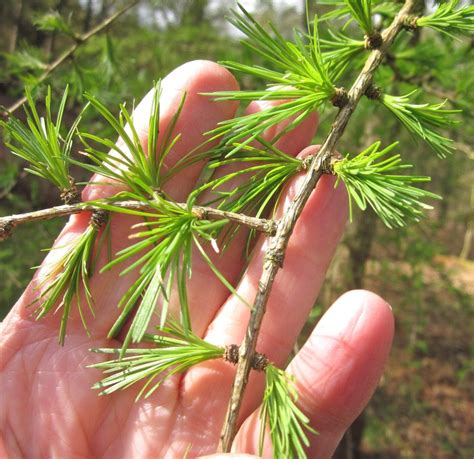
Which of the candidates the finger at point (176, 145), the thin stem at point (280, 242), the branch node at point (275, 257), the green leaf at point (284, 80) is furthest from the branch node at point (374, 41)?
the branch node at point (275, 257)

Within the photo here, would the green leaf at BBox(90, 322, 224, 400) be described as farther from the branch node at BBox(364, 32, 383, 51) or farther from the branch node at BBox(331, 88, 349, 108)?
the branch node at BBox(364, 32, 383, 51)

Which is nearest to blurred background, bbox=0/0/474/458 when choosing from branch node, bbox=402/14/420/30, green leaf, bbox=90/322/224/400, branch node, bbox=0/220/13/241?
branch node, bbox=402/14/420/30

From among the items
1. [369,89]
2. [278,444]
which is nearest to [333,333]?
[278,444]

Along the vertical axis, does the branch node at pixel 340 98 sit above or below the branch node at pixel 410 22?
below

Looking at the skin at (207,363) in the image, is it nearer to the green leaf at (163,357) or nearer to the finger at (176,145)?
the finger at (176,145)

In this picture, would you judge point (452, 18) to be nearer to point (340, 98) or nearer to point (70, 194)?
point (340, 98)

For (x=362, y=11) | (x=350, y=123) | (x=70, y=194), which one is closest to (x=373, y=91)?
(x=362, y=11)
